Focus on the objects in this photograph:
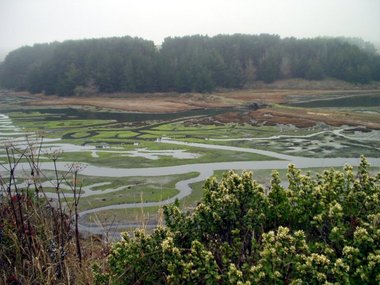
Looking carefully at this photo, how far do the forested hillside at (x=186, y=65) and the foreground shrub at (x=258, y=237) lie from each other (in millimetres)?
112632

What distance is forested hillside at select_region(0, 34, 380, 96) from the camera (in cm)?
12106

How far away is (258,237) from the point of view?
7797 mm

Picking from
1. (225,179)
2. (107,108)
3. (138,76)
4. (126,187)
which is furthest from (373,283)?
(138,76)

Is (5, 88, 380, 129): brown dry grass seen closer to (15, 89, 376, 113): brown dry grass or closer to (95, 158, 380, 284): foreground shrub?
(15, 89, 376, 113): brown dry grass

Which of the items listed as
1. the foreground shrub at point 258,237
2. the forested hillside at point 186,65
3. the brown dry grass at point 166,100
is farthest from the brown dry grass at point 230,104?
the foreground shrub at point 258,237

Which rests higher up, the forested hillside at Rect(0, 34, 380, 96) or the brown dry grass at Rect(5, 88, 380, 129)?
the forested hillside at Rect(0, 34, 380, 96)

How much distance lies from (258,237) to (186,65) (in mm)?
119107

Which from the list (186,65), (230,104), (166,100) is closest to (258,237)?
(230,104)

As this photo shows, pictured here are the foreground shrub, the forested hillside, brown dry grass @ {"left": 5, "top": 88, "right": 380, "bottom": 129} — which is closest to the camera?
the foreground shrub

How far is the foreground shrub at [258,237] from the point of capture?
19.3ft

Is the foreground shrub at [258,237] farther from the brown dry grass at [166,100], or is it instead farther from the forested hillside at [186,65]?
the forested hillside at [186,65]

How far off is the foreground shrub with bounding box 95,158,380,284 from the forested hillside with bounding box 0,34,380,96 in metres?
113

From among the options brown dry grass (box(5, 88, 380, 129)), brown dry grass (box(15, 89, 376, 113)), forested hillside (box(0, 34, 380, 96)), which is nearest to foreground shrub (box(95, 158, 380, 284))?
brown dry grass (box(5, 88, 380, 129))

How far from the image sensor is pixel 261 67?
13762 cm
